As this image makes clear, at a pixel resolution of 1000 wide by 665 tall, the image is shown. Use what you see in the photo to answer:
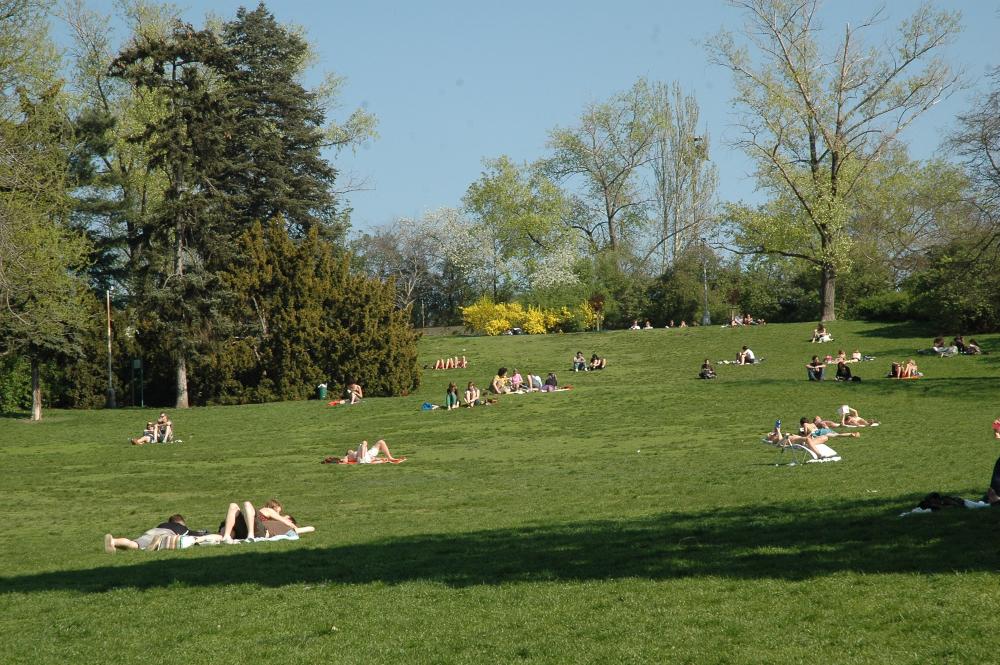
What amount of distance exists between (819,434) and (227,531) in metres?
14.5

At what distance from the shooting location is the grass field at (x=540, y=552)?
9.41 meters

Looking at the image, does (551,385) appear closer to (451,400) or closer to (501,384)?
(501,384)

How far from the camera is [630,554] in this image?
42.4 ft

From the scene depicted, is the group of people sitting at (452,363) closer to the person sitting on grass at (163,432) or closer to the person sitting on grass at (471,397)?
the person sitting on grass at (471,397)

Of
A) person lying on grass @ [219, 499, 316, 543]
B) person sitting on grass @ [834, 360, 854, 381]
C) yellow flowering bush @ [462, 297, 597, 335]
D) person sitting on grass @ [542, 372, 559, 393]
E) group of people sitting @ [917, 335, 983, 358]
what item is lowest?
person lying on grass @ [219, 499, 316, 543]

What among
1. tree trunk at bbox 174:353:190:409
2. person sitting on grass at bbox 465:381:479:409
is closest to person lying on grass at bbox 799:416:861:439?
person sitting on grass at bbox 465:381:479:409

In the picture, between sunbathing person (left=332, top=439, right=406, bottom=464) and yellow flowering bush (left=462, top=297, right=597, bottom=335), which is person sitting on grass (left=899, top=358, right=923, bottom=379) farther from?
yellow flowering bush (left=462, top=297, right=597, bottom=335)

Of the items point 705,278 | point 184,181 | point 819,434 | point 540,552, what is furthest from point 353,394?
point 705,278

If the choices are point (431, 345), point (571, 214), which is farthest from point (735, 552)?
point (571, 214)

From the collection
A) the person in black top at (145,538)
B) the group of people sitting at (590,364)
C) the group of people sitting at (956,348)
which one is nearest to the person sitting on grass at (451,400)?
the group of people sitting at (590,364)

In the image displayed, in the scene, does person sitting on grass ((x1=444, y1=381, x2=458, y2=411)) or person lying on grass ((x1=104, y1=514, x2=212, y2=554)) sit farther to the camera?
person sitting on grass ((x1=444, y1=381, x2=458, y2=411))

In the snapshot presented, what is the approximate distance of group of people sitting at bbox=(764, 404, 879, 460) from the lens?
73.9 ft

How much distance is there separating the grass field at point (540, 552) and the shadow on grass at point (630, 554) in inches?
2.2

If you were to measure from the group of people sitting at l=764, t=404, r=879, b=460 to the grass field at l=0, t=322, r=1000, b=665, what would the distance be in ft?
1.67
